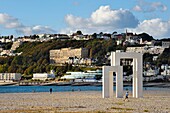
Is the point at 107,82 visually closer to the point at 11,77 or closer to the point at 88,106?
the point at 88,106

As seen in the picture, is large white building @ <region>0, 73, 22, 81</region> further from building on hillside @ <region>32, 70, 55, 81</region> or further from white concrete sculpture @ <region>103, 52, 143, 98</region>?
white concrete sculpture @ <region>103, 52, 143, 98</region>

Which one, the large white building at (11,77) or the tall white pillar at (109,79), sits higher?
the large white building at (11,77)

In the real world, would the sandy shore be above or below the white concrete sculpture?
below

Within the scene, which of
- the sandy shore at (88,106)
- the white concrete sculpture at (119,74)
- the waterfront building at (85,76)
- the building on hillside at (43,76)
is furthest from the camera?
the building on hillside at (43,76)

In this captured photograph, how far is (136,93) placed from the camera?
1970 inches

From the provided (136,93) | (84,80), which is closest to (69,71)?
(84,80)

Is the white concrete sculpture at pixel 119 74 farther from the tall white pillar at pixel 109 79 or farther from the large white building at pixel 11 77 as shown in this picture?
the large white building at pixel 11 77

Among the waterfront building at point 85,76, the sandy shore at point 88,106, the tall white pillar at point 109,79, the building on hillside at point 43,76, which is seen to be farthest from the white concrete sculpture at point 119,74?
the building on hillside at point 43,76

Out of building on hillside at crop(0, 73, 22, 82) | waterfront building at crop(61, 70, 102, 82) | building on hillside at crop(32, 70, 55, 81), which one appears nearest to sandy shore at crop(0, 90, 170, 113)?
waterfront building at crop(61, 70, 102, 82)

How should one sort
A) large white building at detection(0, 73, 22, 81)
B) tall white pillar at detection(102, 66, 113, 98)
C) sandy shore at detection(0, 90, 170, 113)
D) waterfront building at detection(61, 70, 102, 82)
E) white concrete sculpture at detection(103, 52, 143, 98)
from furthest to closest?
large white building at detection(0, 73, 22, 81), waterfront building at detection(61, 70, 102, 82), white concrete sculpture at detection(103, 52, 143, 98), tall white pillar at detection(102, 66, 113, 98), sandy shore at detection(0, 90, 170, 113)

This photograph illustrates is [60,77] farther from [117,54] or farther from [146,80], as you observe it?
[117,54]

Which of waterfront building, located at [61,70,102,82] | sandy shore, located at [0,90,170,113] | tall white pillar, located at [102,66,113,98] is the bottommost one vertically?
sandy shore, located at [0,90,170,113]

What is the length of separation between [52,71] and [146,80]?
40.8 metres

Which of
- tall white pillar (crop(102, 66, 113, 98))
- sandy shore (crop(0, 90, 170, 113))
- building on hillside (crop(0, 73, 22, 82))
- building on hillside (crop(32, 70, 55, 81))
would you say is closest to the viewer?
sandy shore (crop(0, 90, 170, 113))
